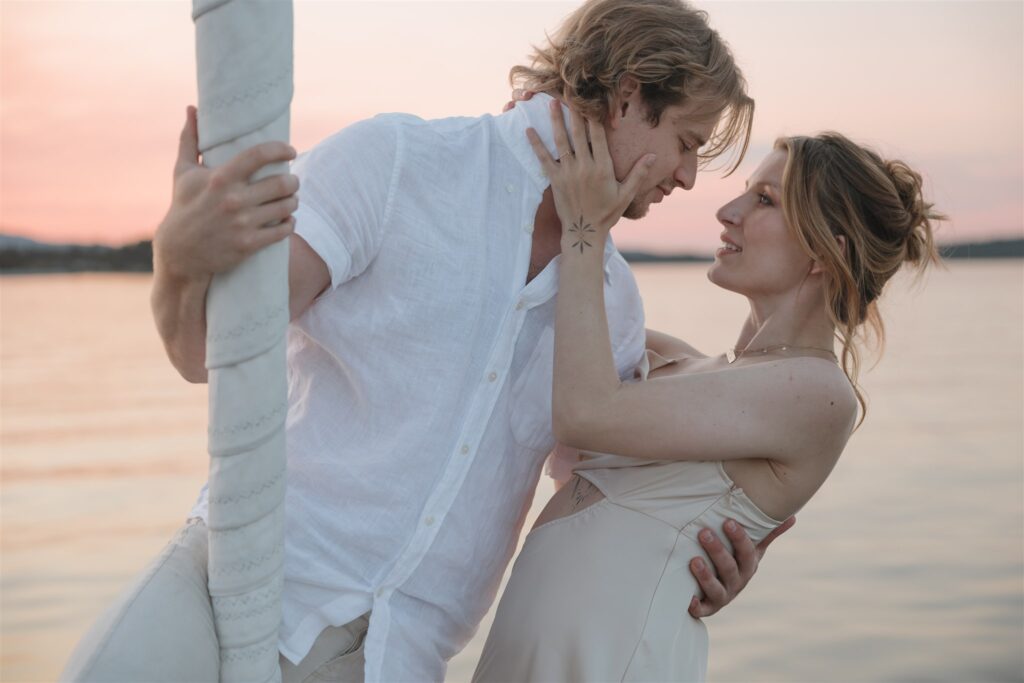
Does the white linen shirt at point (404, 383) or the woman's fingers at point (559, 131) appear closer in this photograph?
the white linen shirt at point (404, 383)

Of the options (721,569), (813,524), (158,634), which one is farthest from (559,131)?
(813,524)

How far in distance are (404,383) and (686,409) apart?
622 millimetres

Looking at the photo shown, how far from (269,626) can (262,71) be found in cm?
83

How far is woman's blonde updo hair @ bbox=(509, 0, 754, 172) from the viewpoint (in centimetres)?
231

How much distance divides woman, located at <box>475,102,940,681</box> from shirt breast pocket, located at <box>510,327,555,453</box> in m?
0.07

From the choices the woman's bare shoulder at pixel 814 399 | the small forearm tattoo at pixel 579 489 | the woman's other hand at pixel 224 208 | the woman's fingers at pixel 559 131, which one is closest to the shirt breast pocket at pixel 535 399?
the small forearm tattoo at pixel 579 489

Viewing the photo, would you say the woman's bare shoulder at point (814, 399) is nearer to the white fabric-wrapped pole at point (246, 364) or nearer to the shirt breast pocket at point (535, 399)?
the shirt breast pocket at point (535, 399)

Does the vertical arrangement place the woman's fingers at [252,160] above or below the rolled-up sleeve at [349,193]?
above

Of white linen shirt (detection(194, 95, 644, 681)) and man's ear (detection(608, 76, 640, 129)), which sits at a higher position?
man's ear (detection(608, 76, 640, 129))

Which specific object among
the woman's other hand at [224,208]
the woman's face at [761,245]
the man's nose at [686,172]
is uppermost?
the woman's other hand at [224,208]

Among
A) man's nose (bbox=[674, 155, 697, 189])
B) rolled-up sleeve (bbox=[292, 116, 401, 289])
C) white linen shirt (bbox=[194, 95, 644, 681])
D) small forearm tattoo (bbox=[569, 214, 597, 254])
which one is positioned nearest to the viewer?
rolled-up sleeve (bbox=[292, 116, 401, 289])

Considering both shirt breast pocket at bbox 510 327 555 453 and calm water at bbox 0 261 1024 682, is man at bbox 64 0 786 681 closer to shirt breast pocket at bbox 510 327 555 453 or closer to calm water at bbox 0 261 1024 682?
shirt breast pocket at bbox 510 327 555 453

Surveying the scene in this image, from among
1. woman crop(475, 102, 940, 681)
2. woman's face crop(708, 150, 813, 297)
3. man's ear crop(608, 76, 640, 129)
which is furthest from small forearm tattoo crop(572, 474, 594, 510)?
man's ear crop(608, 76, 640, 129)

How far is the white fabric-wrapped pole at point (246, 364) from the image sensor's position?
1.53 meters
